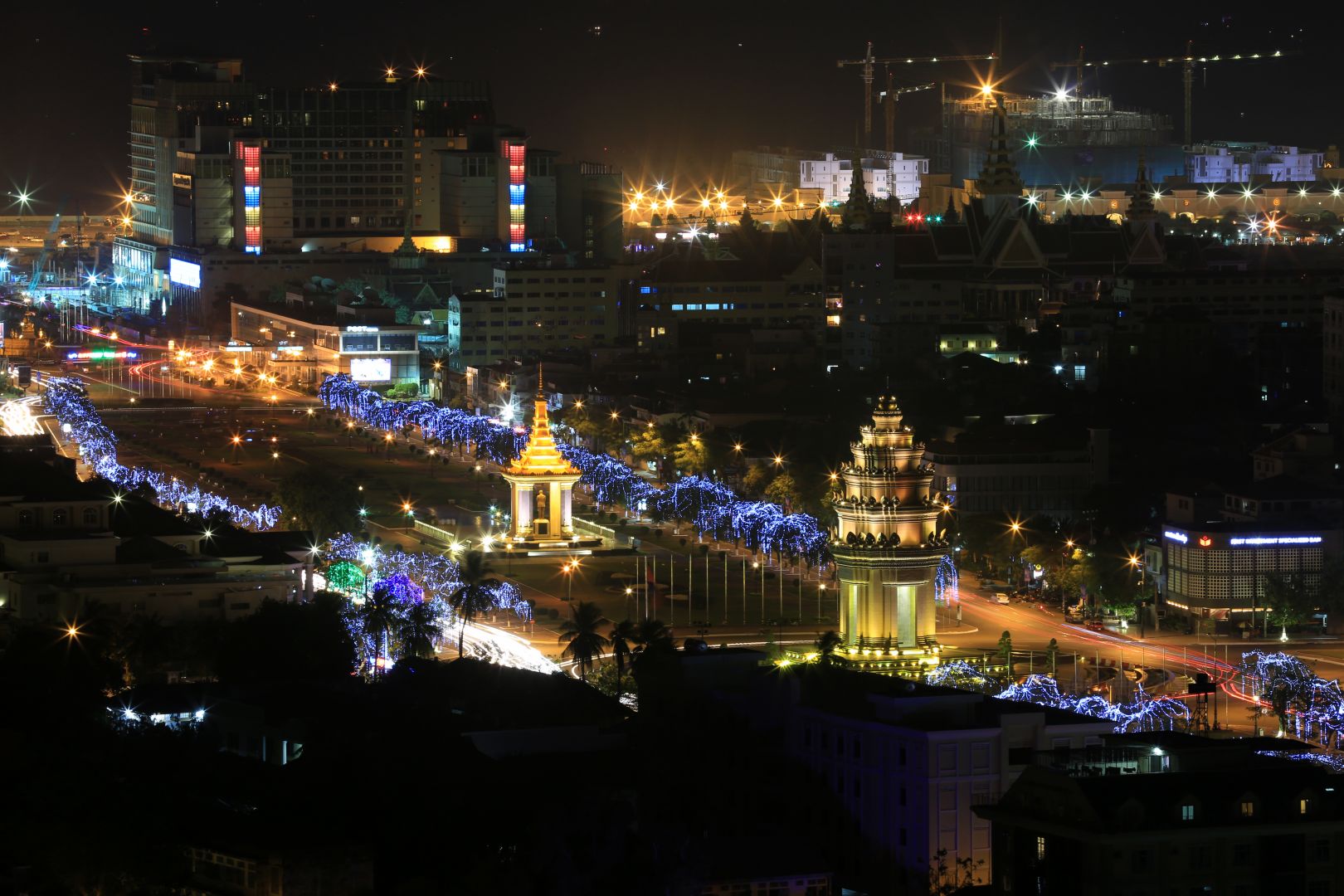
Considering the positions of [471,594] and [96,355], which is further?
[96,355]

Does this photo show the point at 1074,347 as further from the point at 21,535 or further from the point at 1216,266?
the point at 21,535

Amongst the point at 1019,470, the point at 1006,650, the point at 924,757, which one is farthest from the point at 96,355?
the point at 924,757

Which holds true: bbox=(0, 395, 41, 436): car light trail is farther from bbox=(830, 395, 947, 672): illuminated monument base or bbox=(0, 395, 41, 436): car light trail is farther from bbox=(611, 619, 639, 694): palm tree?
bbox=(830, 395, 947, 672): illuminated monument base

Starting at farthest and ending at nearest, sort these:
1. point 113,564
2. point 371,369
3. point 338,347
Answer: point 338,347 → point 371,369 → point 113,564

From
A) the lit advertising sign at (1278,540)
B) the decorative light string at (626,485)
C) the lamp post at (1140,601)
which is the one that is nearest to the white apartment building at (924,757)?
the decorative light string at (626,485)

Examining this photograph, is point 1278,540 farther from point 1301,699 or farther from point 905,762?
point 905,762

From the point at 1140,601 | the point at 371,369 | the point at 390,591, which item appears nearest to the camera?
the point at 390,591

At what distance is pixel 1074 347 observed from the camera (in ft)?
471

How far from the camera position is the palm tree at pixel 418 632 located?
8362cm

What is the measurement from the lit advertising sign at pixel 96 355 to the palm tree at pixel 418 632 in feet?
304

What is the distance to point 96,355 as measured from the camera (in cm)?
17975

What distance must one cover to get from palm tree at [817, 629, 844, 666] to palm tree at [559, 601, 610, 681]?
4.55 meters

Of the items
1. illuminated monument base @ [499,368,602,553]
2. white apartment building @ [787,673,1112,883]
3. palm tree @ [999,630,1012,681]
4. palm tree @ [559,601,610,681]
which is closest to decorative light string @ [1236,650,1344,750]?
palm tree @ [999,630,1012,681]

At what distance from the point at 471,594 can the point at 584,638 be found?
8044 millimetres
